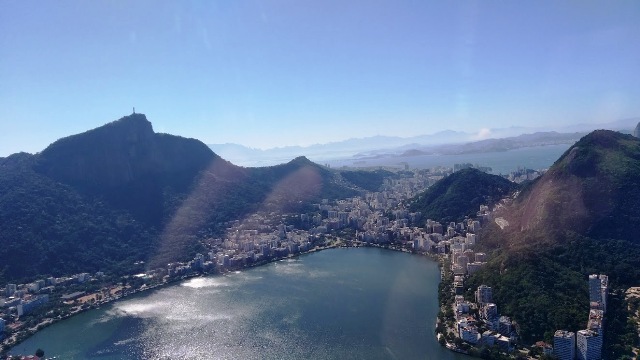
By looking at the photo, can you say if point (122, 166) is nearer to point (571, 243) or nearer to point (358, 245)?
point (358, 245)

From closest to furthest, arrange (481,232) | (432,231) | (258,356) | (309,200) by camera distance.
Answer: (258,356)
(481,232)
(432,231)
(309,200)

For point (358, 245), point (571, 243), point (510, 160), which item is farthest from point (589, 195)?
point (510, 160)

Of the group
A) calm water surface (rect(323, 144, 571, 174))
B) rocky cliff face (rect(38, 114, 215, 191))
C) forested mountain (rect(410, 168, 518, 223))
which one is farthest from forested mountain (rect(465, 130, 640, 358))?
calm water surface (rect(323, 144, 571, 174))

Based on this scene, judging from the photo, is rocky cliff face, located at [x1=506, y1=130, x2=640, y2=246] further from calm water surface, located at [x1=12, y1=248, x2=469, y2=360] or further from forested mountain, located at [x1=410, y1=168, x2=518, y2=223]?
forested mountain, located at [x1=410, y1=168, x2=518, y2=223]

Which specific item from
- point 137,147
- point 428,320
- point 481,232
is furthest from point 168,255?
point 481,232

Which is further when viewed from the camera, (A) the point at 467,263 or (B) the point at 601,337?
(A) the point at 467,263

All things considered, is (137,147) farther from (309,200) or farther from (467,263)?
(467,263)
